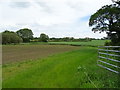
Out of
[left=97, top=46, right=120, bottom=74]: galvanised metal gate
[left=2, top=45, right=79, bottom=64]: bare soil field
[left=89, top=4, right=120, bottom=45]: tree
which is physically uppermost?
[left=89, top=4, right=120, bottom=45]: tree

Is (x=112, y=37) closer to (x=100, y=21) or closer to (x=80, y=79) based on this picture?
(x=100, y=21)

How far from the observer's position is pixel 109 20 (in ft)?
111

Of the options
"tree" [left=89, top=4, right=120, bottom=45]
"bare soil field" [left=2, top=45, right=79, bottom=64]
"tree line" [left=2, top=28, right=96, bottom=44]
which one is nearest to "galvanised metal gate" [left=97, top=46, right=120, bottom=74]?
"bare soil field" [left=2, top=45, right=79, bottom=64]

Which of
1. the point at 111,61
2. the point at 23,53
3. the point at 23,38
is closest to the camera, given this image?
the point at 111,61

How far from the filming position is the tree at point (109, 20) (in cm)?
3133

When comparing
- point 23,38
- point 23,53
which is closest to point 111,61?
point 23,53

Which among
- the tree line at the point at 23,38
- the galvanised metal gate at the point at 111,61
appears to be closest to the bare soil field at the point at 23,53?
the galvanised metal gate at the point at 111,61

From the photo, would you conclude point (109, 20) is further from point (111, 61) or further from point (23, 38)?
point (23, 38)

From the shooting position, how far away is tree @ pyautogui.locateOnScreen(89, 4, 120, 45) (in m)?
31.3

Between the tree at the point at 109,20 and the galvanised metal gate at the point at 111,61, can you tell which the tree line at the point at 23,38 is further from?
the galvanised metal gate at the point at 111,61

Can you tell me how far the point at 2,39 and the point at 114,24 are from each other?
5895cm

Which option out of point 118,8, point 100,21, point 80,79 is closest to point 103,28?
point 100,21

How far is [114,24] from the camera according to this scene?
107 ft

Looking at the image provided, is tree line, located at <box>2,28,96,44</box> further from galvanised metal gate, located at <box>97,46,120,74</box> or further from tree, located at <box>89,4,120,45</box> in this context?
galvanised metal gate, located at <box>97,46,120,74</box>
